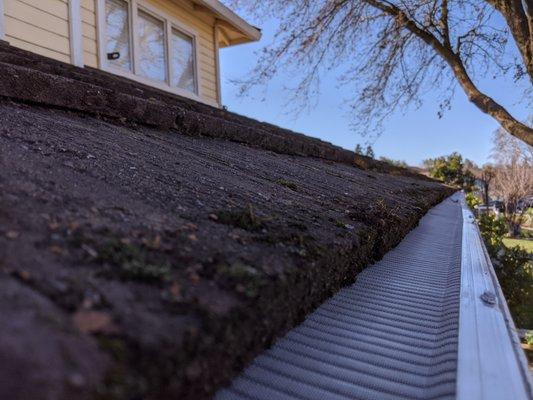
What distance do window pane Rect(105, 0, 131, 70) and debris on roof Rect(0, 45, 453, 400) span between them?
441 cm

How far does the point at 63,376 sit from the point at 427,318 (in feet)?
4.77

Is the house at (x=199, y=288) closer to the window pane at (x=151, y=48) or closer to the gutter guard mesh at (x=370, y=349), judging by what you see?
the gutter guard mesh at (x=370, y=349)

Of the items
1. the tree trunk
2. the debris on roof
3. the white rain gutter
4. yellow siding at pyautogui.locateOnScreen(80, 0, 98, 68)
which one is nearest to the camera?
the debris on roof

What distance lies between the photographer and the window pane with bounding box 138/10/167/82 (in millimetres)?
6355

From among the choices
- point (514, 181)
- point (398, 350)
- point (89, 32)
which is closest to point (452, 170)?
point (514, 181)

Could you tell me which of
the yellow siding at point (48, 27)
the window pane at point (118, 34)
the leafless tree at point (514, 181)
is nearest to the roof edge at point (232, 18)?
the yellow siding at point (48, 27)

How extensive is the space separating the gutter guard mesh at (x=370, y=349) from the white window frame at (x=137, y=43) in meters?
4.89

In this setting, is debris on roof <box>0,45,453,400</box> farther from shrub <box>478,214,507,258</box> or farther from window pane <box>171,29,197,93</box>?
shrub <box>478,214,507,258</box>

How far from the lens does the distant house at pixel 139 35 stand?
4.64 m

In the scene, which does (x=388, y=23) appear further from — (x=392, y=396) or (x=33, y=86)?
(x=392, y=396)

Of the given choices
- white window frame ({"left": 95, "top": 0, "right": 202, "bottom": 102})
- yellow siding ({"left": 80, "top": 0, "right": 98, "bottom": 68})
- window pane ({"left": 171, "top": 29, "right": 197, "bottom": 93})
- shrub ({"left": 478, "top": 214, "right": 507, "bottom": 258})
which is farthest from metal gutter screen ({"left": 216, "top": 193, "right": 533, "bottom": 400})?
shrub ({"left": 478, "top": 214, "right": 507, "bottom": 258})

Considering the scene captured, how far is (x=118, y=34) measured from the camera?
593 cm

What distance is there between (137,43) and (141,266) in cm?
619

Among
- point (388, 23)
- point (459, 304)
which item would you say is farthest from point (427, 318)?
point (388, 23)
